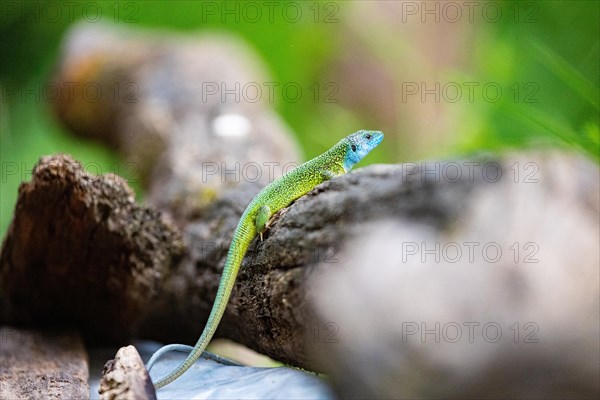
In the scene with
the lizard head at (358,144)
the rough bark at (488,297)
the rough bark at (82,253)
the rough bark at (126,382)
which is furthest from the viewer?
the lizard head at (358,144)

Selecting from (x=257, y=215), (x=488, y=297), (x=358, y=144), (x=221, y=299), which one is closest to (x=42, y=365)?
(x=221, y=299)

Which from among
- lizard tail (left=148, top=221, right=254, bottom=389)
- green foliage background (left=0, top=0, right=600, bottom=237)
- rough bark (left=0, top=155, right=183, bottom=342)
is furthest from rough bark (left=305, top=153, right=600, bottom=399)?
green foliage background (left=0, top=0, right=600, bottom=237)

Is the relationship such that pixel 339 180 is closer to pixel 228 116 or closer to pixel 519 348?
pixel 519 348

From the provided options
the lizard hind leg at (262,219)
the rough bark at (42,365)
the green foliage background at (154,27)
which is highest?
the green foliage background at (154,27)

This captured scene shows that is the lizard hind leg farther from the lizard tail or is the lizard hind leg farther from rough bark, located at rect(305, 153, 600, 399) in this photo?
rough bark, located at rect(305, 153, 600, 399)

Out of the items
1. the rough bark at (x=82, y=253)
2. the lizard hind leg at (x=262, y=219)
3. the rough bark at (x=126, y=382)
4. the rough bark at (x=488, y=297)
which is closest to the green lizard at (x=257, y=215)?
the lizard hind leg at (x=262, y=219)

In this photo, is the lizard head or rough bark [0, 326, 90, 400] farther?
the lizard head

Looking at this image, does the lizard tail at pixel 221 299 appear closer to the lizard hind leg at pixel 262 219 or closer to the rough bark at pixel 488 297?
the lizard hind leg at pixel 262 219
